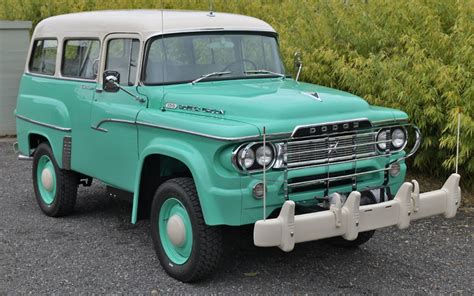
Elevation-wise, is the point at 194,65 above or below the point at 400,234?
above

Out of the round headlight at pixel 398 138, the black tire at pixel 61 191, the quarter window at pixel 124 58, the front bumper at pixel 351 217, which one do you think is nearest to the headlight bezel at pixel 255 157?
the front bumper at pixel 351 217

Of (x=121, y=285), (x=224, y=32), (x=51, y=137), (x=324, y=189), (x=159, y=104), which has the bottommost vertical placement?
(x=121, y=285)

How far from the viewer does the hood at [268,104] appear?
4.63m

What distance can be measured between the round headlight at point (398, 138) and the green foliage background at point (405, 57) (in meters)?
1.61

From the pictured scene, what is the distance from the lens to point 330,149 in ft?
15.4

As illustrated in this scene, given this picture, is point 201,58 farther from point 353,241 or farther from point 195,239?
point 353,241

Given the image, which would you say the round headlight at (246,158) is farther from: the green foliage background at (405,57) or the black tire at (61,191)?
the green foliage background at (405,57)

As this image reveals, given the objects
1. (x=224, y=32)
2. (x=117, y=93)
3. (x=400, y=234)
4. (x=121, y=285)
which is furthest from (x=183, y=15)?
(x=400, y=234)

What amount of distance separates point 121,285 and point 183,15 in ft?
7.81

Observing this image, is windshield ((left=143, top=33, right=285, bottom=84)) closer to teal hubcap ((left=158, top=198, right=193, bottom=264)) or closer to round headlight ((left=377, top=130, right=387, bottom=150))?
teal hubcap ((left=158, top=198, right=193, bottom=264))

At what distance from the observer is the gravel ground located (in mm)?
4891

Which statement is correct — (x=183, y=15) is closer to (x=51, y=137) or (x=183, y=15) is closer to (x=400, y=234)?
(x=51, y=137)

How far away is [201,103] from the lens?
497 centimetres

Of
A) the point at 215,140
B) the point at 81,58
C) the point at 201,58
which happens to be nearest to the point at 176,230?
the point at 215,140
